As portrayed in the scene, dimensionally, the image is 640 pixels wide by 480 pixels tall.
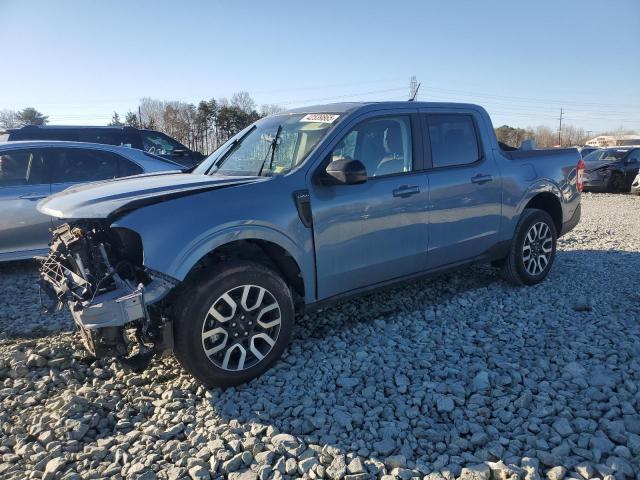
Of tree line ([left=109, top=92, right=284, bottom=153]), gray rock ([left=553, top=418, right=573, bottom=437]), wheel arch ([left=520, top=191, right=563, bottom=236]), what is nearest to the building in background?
tree line ([left=109, top=92, right=284, bottom=153])

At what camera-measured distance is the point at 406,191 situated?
4.18 m

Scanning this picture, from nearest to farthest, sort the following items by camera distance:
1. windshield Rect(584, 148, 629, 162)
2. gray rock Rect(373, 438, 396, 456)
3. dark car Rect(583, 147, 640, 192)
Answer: gray rock Rect(373, 438, 396, 456) → dark car Rect(583, 147, 640, 192) → windshield Rect(584, 148, 629, 162)

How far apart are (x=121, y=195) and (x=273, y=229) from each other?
42.3 inches

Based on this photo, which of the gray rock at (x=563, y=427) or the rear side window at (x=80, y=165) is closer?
the gray rock at (x=563, y=427)

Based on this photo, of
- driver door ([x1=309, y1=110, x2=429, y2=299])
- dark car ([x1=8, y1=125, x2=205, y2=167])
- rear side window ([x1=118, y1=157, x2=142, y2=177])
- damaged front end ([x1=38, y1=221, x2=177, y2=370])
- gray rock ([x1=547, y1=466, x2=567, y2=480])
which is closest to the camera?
gray rock ([x1=547, y1=466, x2=567, y2=480])

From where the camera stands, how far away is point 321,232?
3709mm

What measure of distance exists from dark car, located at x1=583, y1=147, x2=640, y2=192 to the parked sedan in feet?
53.8

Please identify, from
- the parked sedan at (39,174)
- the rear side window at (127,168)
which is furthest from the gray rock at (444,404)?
the rear side window at (127,168)

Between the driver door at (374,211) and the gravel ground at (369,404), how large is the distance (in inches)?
22.8

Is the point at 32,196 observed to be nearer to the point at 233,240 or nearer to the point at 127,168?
the point at 127,168

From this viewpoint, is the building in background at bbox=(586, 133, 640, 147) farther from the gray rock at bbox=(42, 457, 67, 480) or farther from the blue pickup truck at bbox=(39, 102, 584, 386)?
the gray rock at bbox=(42, 457, 67, 480)

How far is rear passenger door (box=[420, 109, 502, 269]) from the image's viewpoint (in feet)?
14.7

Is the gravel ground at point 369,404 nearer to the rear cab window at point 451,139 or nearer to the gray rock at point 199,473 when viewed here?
the gray rock at point 199,473

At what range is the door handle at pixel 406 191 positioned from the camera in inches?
162
